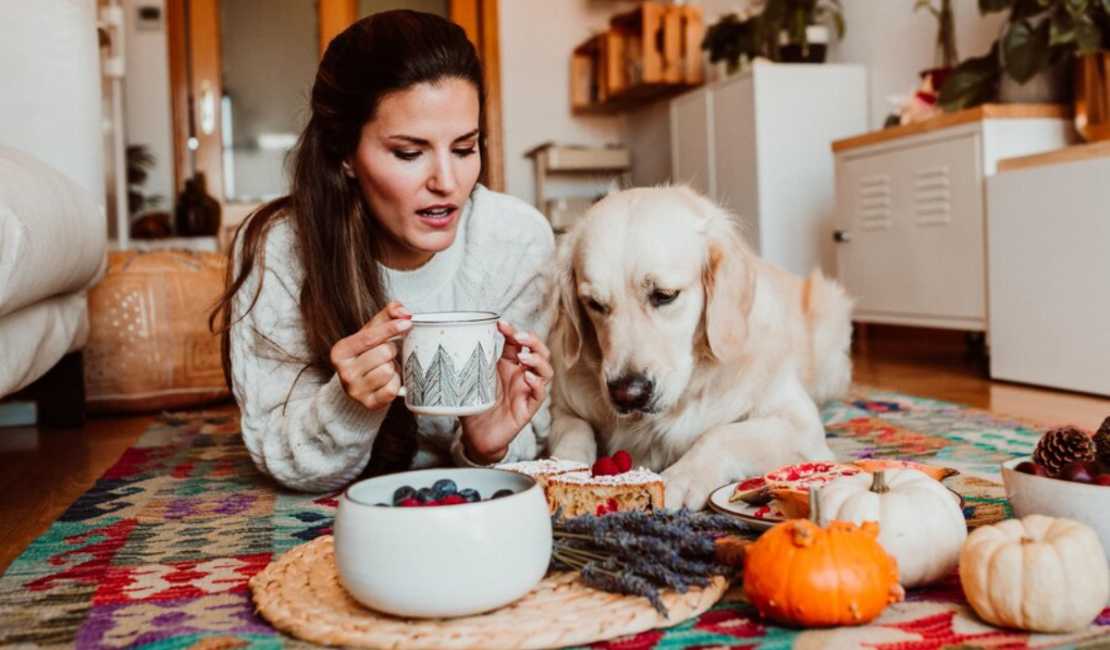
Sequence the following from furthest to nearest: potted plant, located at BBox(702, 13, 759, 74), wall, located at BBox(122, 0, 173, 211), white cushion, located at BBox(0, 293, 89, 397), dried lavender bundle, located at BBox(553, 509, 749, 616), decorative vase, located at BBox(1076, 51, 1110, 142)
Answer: wall, located at BBox(122, 0, 173, 211)
potted plant, located at BBox(702, 13, 759, 74)
decorative vase, located at BBox(1076, 51, 1110, 142)
white cushion, located at BBox(0, 293, 89, 397)
dried lavender bundle, located at BBox(553, 509, 749, 616)

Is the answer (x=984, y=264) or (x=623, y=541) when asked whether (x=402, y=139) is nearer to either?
(x=623, y=541)

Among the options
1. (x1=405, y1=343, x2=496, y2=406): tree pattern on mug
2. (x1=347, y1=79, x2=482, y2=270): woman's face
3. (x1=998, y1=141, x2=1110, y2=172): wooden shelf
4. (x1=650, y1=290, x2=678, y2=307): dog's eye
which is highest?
(x1=998, y1=141, x2=1110, y2=172): wooden shelf

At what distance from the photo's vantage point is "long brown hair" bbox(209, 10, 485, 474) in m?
1.50

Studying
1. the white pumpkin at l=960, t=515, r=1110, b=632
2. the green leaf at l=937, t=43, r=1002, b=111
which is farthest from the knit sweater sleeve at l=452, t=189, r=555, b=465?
the green leaf at l=937, t=43, r=1002, b=111

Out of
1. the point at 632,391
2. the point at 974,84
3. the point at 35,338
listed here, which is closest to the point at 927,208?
the point at 974,84

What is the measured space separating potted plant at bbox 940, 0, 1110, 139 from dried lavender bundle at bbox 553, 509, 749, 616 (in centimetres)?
234

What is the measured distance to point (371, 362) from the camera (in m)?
1.26

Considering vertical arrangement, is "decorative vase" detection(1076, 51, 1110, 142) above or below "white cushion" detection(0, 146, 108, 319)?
above

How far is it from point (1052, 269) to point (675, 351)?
1640mm

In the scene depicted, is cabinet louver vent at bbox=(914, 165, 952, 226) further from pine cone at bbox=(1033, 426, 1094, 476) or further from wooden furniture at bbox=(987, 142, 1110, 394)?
pine cone at bbox=(1033, 426, 1094, 476)

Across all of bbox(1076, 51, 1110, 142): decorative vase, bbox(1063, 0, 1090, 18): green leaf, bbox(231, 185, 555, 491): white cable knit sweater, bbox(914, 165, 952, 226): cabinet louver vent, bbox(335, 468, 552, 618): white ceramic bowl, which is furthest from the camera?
bbox(914, 165, 952, 226): cabinet louver vent

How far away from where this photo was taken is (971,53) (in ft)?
12.3

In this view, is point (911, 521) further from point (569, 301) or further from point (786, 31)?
point (786, 31)

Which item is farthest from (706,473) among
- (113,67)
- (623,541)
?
(113,67)
